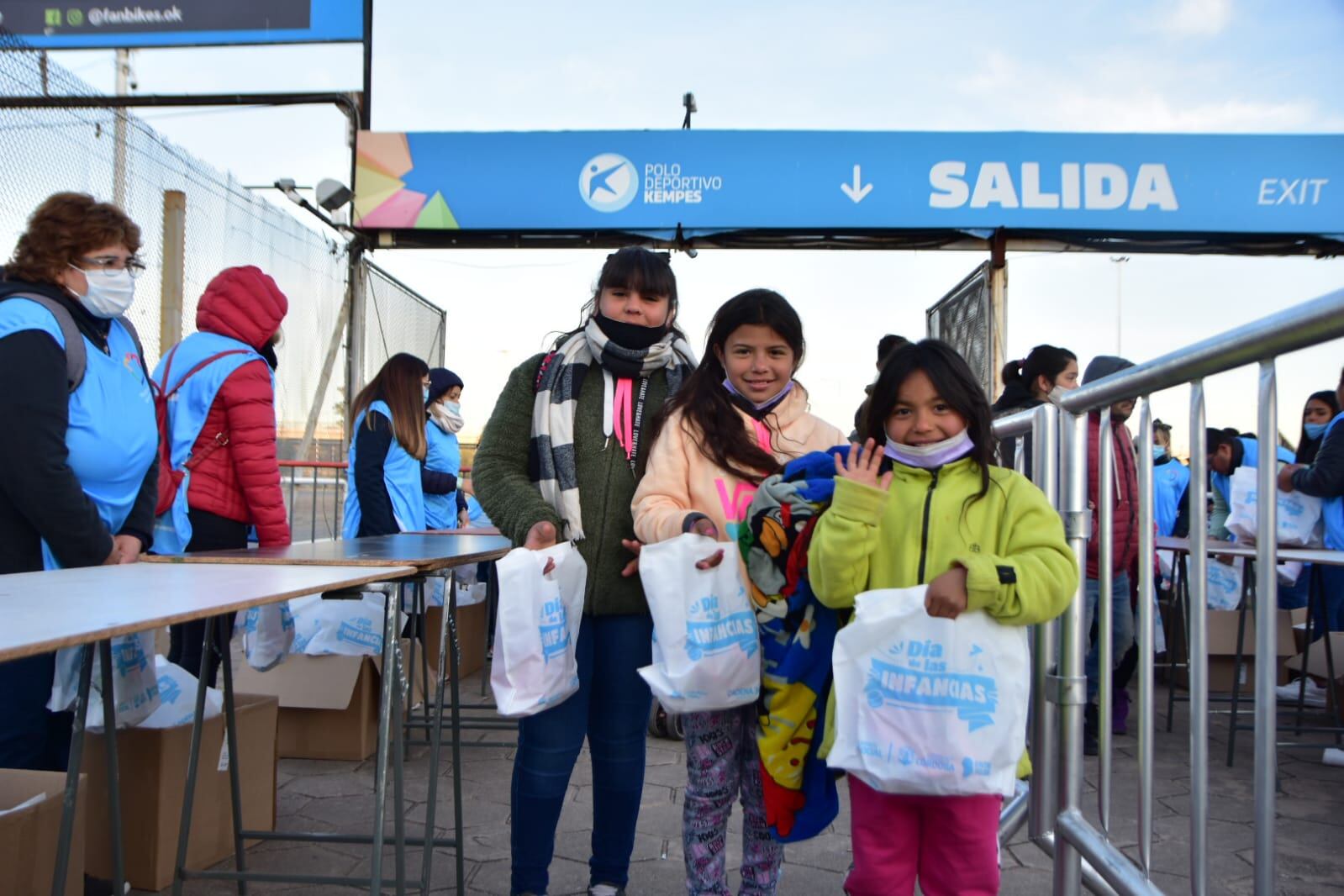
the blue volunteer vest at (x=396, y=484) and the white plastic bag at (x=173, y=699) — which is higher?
the blue volunteer vest at (x=396, y=484)

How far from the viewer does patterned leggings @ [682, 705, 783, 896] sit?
214 centimetres

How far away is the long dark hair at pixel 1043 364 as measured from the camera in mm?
4367

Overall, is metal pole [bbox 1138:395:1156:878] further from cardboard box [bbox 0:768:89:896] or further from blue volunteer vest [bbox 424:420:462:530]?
blue volunteer vest [bbox 424:420:462:530]

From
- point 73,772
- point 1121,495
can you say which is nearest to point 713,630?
point 73,772

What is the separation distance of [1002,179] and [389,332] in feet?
14.5

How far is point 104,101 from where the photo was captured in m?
5.46

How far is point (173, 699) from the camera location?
272 cm

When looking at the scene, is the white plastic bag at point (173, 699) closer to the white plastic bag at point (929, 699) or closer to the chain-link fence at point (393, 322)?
the white plastic bag at point (929, 699)

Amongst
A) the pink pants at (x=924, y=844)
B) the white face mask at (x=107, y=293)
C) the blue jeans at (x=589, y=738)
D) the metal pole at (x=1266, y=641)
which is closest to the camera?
the metal pole at (x=1266, y=641)

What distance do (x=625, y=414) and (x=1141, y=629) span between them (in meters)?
1.22

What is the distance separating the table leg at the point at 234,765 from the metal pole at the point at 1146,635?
2.19 meters

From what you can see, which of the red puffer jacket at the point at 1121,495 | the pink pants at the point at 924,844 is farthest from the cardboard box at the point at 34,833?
the red puffer jacket at the point at 1121,495

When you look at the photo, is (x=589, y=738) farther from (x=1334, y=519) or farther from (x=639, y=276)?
(x=1334, y=519)

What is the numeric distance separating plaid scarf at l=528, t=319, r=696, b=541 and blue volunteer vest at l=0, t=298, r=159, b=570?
3.43ft
